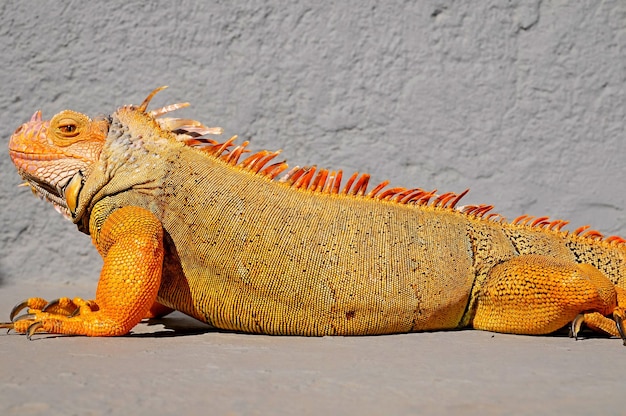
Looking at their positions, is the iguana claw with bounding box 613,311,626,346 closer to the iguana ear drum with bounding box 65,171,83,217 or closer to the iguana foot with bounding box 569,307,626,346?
the iguana foot with bounding box 569,307,626,346

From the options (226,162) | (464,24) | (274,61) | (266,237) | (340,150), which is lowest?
(266,237)

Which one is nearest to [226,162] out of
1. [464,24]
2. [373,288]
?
[373,288]

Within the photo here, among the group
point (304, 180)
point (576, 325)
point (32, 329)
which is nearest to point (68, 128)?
point (32, 329)

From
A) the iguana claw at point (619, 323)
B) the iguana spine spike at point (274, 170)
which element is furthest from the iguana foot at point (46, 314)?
the iguana claw at point (619, 323)

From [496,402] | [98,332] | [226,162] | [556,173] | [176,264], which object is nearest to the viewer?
[496,402]

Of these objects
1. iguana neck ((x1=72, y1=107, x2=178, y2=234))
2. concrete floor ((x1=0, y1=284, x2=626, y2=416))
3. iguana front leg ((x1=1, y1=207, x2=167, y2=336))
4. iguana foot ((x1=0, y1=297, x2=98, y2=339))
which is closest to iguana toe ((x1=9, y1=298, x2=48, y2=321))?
iguana foot ((x1=0, y1=297, x2=98, y2=339))

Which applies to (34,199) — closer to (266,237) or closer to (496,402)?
(266,237)

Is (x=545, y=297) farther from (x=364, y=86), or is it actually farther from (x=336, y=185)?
(x=364, y=86)
